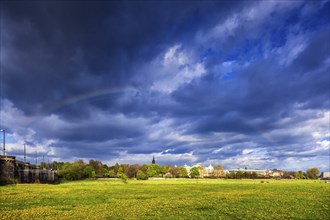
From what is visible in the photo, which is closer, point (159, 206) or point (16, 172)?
point (159, 206)

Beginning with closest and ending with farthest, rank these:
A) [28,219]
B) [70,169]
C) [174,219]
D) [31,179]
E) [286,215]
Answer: [28,219] < [174,219] < [286,215] < [31,179] < [70,169]

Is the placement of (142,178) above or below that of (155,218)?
below

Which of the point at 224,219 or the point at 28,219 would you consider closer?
the point at 28,219

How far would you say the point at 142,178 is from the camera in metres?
191

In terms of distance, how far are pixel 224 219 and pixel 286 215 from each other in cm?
652

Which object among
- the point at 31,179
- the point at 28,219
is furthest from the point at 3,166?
the point at 28,219

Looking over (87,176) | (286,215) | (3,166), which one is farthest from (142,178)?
(286,215)

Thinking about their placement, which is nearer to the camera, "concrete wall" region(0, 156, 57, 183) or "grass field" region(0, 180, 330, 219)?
"grass field" region(0, 180, 330, 219)

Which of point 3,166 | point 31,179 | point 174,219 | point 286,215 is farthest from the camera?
point 31,179

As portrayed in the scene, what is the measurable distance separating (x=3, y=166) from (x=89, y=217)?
275ft

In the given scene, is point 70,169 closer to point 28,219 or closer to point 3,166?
point 3,166

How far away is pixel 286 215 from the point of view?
24531mm

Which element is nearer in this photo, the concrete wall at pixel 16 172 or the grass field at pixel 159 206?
the grass field at pixel 159 206

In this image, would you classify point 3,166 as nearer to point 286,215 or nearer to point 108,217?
point 108,217
